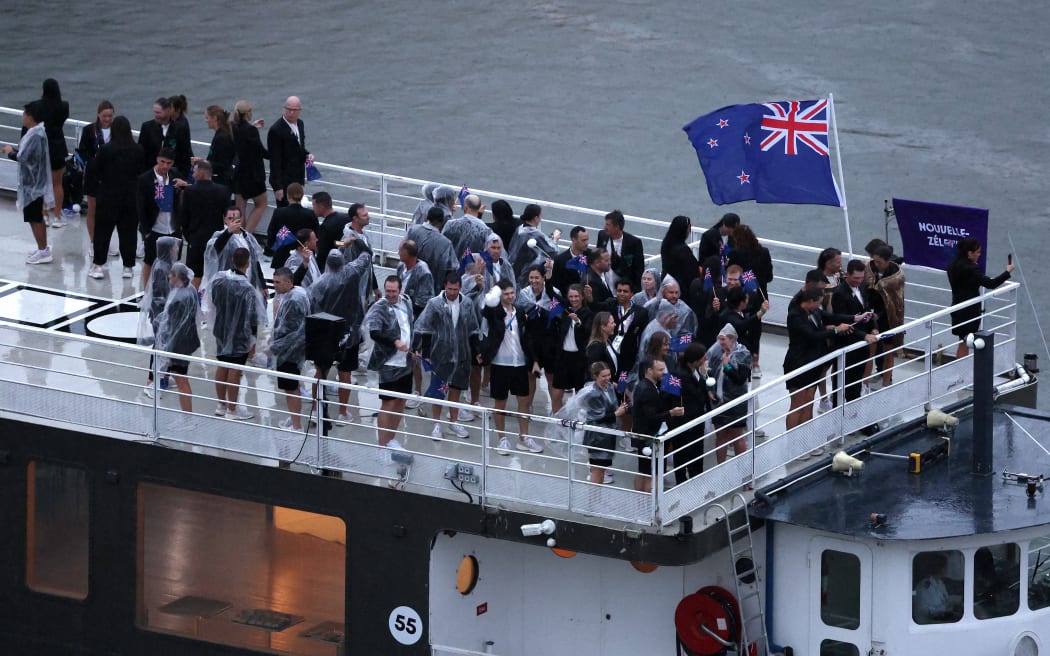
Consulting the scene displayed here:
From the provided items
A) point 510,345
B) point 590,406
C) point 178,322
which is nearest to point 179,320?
point 178,322

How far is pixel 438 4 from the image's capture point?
162ft

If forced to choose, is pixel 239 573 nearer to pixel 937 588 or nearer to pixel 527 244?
pixel 527 244

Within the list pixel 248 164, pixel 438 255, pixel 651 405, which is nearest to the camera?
pixel 651 405

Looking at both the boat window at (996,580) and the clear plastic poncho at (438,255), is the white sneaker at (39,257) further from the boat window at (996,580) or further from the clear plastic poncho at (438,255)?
the boat window at (996,580)

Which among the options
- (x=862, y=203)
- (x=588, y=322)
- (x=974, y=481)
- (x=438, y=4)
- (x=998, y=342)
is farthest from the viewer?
(x=438, y=4)

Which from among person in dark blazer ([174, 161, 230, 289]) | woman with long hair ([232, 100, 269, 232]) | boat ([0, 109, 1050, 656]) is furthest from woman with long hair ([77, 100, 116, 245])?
boat ([0, 109, 1050, 656])

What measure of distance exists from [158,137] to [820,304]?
29.7 feet

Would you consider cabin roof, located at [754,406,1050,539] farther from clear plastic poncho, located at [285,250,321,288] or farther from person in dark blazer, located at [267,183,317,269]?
person in dark blazer, located at [267,183,317,269]

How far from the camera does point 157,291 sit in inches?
731

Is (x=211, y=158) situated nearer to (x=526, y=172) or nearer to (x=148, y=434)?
(x=148, y=434)

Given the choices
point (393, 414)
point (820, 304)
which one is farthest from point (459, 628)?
point (820, 304)

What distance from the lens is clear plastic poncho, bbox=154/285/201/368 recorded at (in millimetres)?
18031

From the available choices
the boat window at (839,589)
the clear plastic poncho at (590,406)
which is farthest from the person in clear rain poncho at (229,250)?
the boat window at (839,589)

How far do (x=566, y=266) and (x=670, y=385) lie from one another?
362 cm
